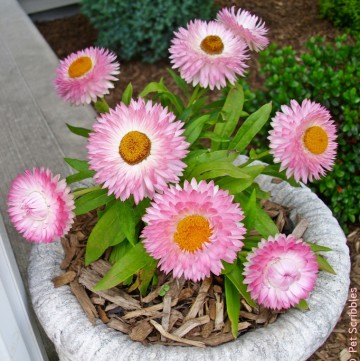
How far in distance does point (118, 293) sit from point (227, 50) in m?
0.80

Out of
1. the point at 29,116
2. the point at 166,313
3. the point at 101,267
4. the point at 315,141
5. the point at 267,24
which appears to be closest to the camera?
the point at 315,141

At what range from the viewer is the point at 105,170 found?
58.6 inches

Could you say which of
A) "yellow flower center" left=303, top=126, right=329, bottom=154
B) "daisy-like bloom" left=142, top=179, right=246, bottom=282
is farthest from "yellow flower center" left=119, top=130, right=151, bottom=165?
"yellow flower center" left=303, top=126, right=329, bottom=154

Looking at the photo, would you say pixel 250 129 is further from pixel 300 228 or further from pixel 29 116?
pixel 29 116

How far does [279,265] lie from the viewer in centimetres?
148

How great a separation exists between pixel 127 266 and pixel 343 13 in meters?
3.15

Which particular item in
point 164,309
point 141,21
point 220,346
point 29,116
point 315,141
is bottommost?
point 220,346

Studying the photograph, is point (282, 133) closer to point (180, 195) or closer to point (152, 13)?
point (180, 195)

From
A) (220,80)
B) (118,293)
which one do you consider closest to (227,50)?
(220,80)

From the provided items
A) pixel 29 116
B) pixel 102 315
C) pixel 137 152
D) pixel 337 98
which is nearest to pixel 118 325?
pixel 102 315

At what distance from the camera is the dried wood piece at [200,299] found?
1744 mm

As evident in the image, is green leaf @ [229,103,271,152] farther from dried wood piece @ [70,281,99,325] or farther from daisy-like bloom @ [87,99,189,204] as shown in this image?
dried wood piece @ [70,281,99,325]

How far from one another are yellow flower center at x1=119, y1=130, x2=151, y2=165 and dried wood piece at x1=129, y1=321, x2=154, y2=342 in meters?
0.51

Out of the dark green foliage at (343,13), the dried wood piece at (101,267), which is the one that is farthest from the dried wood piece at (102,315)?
the dark green foliage at (343,13)
